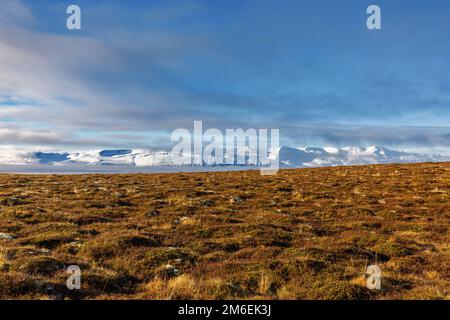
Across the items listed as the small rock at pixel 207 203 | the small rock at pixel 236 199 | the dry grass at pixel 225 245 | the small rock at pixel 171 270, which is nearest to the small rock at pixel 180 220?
the dry grass at pixel 225 245

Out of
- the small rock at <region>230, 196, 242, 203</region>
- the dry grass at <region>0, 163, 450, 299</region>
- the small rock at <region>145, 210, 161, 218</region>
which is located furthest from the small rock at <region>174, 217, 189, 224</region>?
the small rock at <region>230, 196, 242, 203</region>

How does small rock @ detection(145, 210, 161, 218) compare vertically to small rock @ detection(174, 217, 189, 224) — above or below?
above

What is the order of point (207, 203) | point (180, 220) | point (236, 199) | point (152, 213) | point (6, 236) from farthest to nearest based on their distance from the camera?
point (236, 199)
point (207, 203)
point (152, 213)
point (180, 220)
point (6, 236)

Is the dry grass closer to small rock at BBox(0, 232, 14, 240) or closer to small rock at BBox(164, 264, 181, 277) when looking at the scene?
small rock at BBox(164, 264, 181, 277)

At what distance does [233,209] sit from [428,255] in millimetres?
13259

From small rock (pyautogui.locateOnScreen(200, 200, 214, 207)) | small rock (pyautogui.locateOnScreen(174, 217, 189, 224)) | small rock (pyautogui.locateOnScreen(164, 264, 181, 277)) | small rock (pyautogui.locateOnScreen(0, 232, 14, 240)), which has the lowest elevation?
small rock (pyautogui.locateOnScreen(164, 264, 181, 277))

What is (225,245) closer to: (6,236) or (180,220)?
(180,220)

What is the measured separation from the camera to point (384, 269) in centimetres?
1355

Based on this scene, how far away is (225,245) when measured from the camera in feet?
53.9

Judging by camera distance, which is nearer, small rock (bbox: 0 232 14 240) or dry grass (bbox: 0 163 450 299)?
dry grass (bbox: 0 163 450 299)

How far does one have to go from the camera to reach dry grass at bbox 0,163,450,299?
1091 centimetres

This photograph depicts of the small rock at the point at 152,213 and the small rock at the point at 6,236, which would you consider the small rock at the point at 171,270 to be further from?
the small rock at the point at 152,213

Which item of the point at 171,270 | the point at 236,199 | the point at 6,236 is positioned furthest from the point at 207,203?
the point at 171,270
